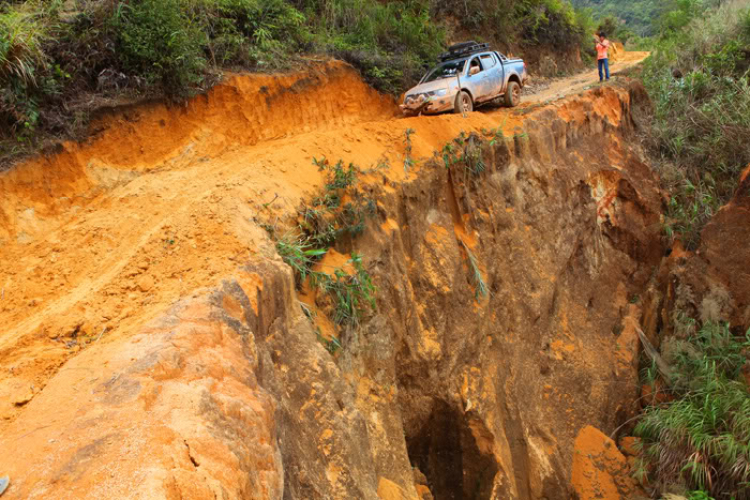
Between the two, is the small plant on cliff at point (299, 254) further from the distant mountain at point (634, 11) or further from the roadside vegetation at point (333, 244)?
the distant mountain at point (634, 11)

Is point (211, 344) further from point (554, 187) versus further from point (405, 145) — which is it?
point (554, 187)

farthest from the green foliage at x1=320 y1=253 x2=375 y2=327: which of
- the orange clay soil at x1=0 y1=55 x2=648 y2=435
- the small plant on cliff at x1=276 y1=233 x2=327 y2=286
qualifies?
the orange clay soil at x1=0 y1=55 x2=648 y2=435

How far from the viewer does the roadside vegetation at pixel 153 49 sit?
247 inches

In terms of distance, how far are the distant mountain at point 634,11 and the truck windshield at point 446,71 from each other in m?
24.6

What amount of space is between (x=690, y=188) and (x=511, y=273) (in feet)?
18.8

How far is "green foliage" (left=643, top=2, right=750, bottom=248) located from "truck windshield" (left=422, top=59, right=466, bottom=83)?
541 cm

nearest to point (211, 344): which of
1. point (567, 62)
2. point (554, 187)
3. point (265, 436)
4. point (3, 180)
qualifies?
point (265, 436)

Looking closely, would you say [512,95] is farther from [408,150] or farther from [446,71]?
[408,150]

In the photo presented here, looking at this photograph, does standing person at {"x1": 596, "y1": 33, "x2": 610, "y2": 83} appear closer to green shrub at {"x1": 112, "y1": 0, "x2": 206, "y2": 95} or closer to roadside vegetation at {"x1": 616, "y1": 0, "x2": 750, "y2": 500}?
roadside vegetation at {"x1": 616, "y1": 0, "x2": 750, "y2": 500}

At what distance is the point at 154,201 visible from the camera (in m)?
5.80

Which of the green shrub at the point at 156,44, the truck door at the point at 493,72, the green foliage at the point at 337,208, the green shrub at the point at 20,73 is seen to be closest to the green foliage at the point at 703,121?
the truck door at the point at 493,72

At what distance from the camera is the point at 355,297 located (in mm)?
5859

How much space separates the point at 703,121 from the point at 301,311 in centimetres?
1154

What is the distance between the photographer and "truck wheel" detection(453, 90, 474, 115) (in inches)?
399
